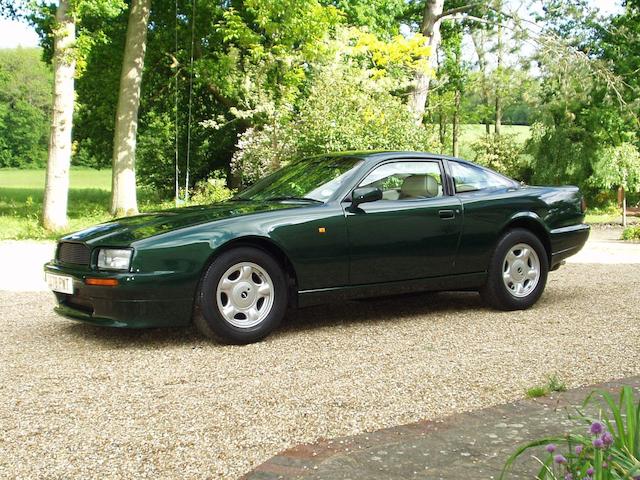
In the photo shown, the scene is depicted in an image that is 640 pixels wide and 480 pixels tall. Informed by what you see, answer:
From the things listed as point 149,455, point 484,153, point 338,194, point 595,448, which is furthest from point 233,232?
point 484,153

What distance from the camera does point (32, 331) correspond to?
22.8ft

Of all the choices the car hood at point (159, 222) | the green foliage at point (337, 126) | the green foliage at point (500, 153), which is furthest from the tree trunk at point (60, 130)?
the green foliage at point (500, 153)

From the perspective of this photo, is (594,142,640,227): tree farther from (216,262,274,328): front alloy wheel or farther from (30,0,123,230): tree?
(216,262,274,328): front alloy wheel

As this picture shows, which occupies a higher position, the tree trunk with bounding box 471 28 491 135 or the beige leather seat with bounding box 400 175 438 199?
the tree trunk with bounding box 471 28 491 135

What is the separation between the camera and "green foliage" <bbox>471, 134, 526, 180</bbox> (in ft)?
110

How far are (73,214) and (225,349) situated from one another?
65.2 feet

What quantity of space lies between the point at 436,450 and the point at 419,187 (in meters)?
3.95

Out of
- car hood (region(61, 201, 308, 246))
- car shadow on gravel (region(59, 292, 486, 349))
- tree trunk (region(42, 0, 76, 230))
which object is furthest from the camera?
tree trunk (region(42, 0, 76, 230))

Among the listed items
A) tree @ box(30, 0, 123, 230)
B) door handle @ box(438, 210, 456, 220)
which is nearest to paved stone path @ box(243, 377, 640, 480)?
door handle @ box(438, 210, 456, 220)

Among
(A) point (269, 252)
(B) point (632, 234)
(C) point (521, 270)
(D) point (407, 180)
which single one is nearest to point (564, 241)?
(C) point (521, 270)

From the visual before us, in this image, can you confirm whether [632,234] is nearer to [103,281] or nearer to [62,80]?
[62,80]

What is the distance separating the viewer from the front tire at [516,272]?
7516mm

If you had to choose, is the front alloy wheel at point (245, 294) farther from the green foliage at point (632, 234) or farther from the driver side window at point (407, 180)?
the green foliage at point (632, 234)

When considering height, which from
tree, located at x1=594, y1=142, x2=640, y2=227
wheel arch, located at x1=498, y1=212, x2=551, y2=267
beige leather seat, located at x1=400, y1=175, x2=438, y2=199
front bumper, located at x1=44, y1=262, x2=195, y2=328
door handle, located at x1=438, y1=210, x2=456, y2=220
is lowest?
front bumper, located at x1=44, y1=262, x2=195, y2=328
